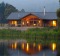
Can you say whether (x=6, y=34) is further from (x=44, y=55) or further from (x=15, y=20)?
(x=44, y=55)

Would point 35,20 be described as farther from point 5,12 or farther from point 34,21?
point 5,12

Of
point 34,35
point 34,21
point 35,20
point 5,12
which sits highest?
point 5,12

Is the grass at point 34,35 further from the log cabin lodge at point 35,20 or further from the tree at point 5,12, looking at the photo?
the tree at point 5,12

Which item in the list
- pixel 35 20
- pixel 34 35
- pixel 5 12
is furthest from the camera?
pixel 5 12

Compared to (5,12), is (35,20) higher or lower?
lower

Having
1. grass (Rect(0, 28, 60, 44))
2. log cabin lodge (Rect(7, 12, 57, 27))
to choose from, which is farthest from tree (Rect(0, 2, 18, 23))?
grass (Rect(0, 28, 60, 44))

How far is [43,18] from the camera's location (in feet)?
220

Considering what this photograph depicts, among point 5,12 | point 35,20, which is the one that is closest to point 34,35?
point 35,20

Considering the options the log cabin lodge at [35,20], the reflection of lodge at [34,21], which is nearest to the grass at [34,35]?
the log cabin lodge at [35,20]

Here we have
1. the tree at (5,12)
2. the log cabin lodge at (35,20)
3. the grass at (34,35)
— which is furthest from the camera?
the tree at (5,12)

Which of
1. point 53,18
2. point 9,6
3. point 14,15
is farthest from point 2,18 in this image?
point 53,18

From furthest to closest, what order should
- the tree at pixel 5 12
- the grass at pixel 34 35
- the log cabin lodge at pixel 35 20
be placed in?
1. the tree at pixel 5 12
2. the log cabin lodge at pixel 35 20
3. the grass at pixel 34 35

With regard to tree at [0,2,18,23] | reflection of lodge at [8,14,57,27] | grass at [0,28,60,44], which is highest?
tree at [0,2,18,23]

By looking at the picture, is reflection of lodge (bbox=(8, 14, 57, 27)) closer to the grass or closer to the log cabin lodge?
the log cabin lodge
